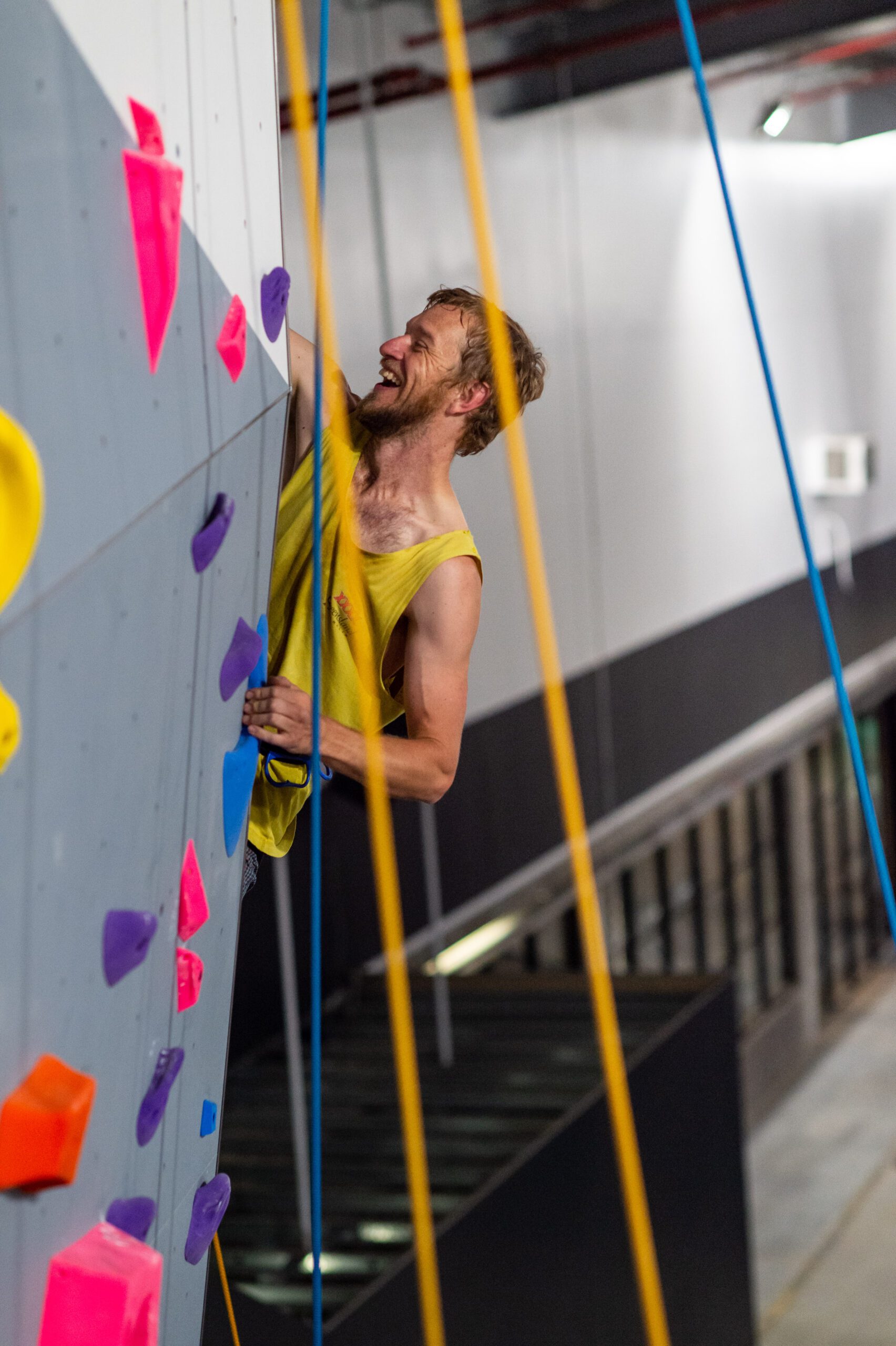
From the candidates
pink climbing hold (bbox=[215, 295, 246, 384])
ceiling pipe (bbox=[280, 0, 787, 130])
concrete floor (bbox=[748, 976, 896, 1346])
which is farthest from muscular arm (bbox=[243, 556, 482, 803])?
concrete floor (bbox=[748, 976, 896, 1346])

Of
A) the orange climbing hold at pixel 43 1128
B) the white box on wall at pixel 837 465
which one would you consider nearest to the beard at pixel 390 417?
the orange climbing hold at pixel 43 1128

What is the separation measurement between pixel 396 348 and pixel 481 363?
0.09 m

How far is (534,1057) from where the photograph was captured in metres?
5.23

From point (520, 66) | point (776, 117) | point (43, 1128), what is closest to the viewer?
point (43, 1128)

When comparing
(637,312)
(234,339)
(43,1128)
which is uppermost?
(637,312)

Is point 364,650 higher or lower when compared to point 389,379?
lower

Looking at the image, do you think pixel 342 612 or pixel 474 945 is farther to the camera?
pixel 474 945

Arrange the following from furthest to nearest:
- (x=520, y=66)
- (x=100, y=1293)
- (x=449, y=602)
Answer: (x=520, y=66) → (x=449, y=602) → (x=100, y=1293)

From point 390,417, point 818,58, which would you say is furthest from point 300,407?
point 818,58

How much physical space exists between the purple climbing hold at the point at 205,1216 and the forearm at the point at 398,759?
47 centimetres

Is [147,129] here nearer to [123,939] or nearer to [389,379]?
[389,379]

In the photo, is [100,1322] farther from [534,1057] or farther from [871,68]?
[871,68]

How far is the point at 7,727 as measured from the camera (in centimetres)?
103

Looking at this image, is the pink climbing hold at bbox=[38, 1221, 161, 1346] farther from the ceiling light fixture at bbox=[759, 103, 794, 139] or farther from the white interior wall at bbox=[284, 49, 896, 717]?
the ceiling light fixture at bbox=[759, 103, 794, 139]
